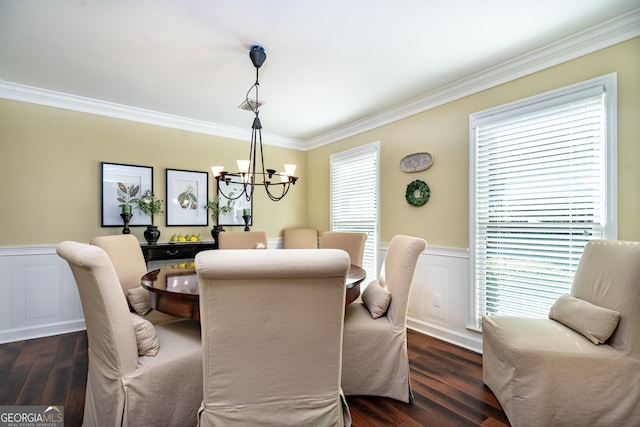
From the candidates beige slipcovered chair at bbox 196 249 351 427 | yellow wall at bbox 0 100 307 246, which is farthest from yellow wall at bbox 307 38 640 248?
yellow wall at bbox 0 100 307 246

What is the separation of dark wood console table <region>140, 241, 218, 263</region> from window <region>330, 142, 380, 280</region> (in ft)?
5.91

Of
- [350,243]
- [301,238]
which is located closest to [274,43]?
[350,243]

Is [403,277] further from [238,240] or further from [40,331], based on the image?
[40,331]

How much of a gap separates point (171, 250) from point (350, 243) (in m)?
2.08

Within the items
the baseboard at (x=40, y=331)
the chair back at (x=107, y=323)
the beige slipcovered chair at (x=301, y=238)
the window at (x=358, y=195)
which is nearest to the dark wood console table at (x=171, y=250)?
the baseboard at (x=40, y=331)

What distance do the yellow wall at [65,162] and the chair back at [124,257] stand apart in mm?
1179

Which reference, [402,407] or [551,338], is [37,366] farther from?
[551,338]

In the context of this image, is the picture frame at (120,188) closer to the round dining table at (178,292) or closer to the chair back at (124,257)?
the chair back at (124,257)

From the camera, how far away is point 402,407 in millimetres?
1920

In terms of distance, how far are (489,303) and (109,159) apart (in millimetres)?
4292

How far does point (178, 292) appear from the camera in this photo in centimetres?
169

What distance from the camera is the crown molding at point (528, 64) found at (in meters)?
2.05

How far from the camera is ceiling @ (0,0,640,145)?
1913 mm

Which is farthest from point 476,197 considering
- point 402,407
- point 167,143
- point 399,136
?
point 167,143
